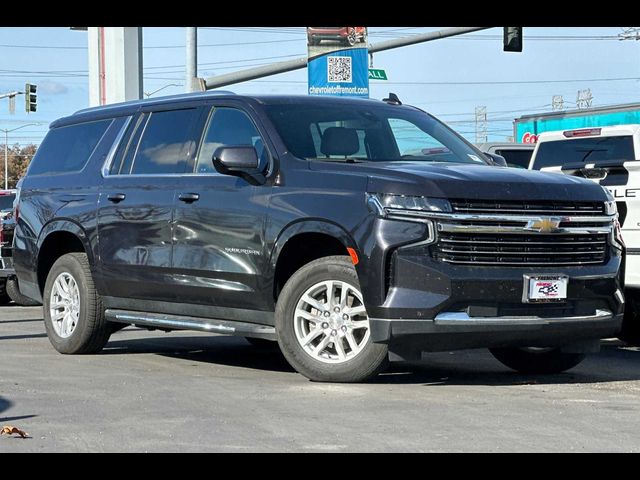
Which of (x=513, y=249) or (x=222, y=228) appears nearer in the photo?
(x=513, y=249)

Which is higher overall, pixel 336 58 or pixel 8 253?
pixel 336 58

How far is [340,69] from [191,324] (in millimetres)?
12429

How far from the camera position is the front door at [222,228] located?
858cm

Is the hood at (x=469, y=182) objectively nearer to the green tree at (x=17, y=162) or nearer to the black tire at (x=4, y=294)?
the black tire at (x=4, y=294)

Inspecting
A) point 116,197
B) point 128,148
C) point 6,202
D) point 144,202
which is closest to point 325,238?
point 144,202

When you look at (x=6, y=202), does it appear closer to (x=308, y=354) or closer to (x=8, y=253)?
(x=8, y=253)

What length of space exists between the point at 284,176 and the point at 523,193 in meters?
1.64

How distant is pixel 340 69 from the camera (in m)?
20.9

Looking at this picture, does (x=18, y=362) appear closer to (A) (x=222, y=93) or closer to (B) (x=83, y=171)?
(B) (x=83, y=171)

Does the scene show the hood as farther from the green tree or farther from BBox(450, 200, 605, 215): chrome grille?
the green tree

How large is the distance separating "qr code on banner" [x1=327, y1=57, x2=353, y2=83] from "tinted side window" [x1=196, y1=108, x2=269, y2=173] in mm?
11718

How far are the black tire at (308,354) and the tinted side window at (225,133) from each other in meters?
1.25

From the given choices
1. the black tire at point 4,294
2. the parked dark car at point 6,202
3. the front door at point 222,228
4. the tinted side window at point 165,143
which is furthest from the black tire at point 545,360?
the black tire at point 4,294

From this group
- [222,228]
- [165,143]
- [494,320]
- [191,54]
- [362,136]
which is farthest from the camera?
[191,54]
